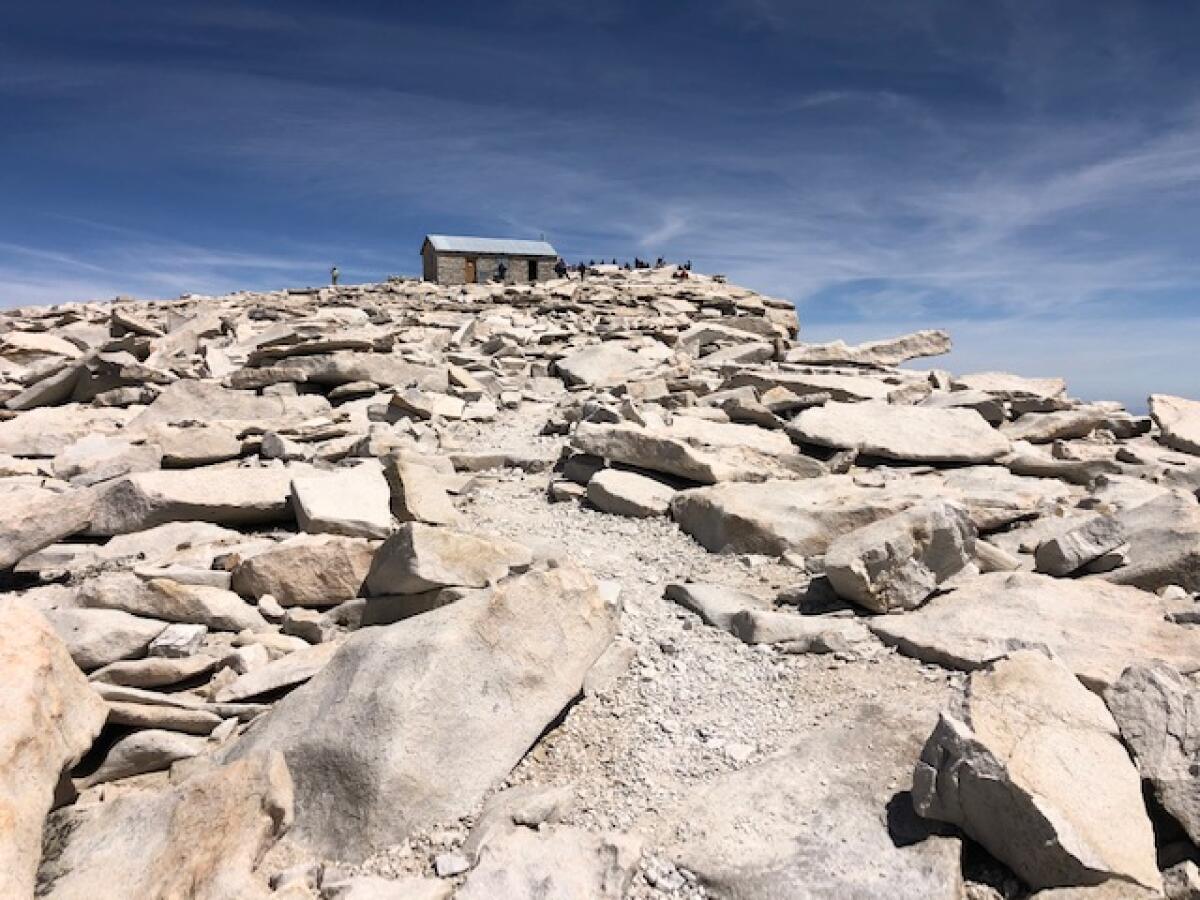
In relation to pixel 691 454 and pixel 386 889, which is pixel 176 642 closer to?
pixel 386 889

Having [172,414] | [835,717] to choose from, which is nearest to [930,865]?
[835,717]

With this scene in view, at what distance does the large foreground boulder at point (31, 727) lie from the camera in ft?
9.80

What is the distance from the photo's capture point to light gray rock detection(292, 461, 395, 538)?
20.9ft

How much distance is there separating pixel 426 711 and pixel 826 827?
1.88 m

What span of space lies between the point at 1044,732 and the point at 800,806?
43.5 inches

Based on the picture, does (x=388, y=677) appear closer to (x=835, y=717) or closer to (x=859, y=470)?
(x=835, y=717)

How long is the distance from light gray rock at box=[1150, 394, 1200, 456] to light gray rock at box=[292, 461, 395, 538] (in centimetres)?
1073

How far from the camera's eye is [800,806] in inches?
140

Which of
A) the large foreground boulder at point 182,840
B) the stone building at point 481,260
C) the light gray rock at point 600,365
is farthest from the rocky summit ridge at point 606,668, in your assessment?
the stone building at point 481,260

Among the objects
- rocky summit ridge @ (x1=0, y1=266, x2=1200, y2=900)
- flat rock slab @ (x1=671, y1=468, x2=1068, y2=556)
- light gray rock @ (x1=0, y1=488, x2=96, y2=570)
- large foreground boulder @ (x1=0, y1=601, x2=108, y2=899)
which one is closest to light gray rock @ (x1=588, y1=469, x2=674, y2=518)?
Result: rocky summit ridge @ (x1=0, y1=266, x2=1200, y2=900)

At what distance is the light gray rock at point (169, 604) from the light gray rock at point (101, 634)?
0.64 feet

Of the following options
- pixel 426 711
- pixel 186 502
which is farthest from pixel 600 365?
pixel 426 711

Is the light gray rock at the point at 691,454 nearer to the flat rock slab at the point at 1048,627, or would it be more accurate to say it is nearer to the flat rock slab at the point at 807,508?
the flat rock slab at the point at 807,508

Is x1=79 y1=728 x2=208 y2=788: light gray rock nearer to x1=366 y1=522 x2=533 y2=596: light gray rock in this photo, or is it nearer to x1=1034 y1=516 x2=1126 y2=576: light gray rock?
x1=366 y1=522 x2=533 y2=596: light gray rock
